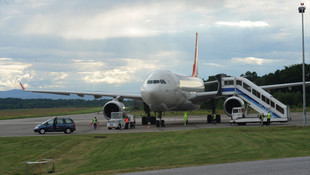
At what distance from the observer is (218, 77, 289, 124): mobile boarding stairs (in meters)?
41.1

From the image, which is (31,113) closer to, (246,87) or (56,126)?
(56,126)

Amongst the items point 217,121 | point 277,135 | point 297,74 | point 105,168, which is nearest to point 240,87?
point 217,121

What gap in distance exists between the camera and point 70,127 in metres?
37.9

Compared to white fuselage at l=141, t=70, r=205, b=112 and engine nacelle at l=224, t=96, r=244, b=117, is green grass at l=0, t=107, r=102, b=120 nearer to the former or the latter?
white fuselage at l=141, t=70, r=205, b=112

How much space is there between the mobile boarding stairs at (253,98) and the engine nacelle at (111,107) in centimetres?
1121

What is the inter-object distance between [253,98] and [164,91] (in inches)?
419

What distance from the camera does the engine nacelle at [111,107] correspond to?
45.4 metres

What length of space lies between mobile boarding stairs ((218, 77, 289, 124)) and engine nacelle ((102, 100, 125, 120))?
1121cm

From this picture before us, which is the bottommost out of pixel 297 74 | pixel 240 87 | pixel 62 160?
pixel 62 160

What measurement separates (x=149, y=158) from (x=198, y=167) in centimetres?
580

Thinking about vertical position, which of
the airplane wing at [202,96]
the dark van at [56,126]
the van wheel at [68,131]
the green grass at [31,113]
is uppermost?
the airplane wing at [202,96]

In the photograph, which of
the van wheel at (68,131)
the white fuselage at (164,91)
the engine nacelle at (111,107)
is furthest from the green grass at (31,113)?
the white fuselage at (164,91)

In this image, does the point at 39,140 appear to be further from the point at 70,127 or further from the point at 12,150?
the point at 70,127

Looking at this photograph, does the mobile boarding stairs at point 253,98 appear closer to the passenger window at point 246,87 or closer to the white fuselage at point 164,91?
the passenger window at point 246,87
